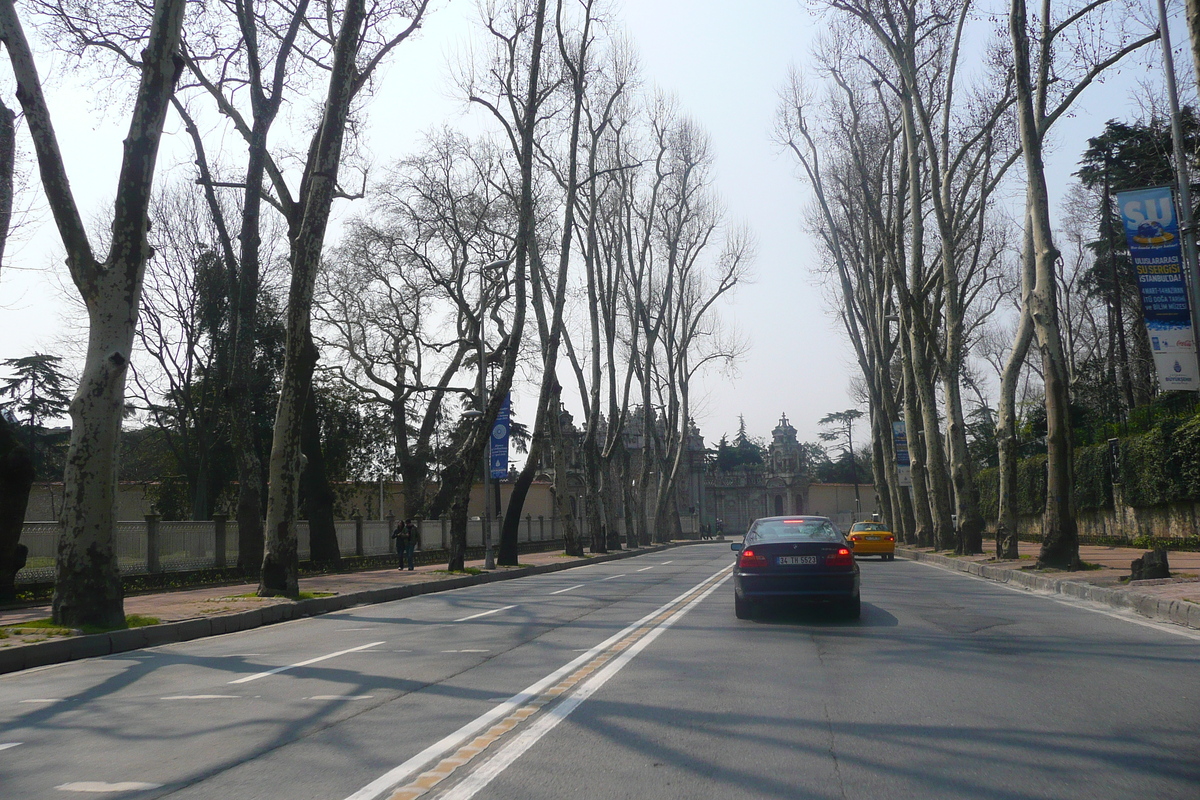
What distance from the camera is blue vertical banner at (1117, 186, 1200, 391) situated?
14.3 metres

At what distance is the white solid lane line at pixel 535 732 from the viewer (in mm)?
4699

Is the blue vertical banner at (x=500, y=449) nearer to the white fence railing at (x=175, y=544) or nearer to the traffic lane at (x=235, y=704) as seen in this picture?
the white fence railing at (x=175, y=544)

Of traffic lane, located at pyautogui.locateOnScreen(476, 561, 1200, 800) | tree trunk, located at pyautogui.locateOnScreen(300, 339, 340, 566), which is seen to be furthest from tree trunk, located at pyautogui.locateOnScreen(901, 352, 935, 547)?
traffic lane, located at pyautogui.locateOnScreen(476, 561, 1200, 800)

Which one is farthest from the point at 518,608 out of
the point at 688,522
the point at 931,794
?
the point at 688,522

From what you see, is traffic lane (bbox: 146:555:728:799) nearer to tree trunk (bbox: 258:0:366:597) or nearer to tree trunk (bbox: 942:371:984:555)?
tree trunk (bbox: 258:0:366:597)

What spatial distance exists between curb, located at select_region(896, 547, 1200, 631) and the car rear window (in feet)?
12.9

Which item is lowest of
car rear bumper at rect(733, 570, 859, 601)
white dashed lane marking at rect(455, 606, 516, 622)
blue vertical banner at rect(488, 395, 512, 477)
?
white dashed lane marking at rect(455, 606, 516, 622)

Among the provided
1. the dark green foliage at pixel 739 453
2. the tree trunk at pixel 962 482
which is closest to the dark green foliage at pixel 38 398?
the tree trunk at pixel 962 482

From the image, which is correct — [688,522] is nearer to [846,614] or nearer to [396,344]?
[396,344]

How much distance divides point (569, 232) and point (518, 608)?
17591 millimetres

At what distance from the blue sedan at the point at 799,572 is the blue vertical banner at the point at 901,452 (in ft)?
88.7

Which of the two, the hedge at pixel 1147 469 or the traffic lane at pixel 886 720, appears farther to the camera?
the hedge at pixel 1147 469

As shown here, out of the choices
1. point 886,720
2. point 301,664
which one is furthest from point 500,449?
point 886,720

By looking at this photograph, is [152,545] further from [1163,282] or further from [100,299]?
[1163,282]
